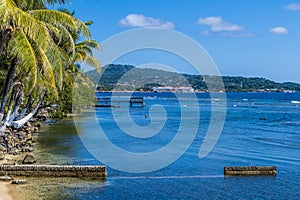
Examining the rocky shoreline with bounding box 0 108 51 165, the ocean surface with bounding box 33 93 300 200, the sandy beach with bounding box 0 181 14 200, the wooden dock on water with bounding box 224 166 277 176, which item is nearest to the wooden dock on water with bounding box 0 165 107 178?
the ocean surface with bounding box 33 93 300 200

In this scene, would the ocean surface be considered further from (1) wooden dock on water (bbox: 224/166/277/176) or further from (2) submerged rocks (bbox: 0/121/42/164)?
(2) submerged rocks (bbox: 0/121/42/164)

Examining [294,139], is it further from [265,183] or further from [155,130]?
[265,183]

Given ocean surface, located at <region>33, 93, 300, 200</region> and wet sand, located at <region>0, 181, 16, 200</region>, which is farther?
ocean surface, located at <region>33, 93, 300, 200</region>

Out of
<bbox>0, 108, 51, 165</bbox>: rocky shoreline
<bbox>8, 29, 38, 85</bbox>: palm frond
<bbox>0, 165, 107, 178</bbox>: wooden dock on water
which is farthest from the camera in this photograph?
<bbox>0, 108, 51, 165</bbox>: rocky shoreline

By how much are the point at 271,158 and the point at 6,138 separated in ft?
54.4

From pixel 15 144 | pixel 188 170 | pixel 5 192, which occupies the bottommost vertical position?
pixel 188 170

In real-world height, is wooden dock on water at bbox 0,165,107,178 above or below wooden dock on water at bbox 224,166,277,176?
above

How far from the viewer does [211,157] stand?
2709 centimetres

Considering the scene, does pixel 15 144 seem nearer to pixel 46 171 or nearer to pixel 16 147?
pixel 16 147

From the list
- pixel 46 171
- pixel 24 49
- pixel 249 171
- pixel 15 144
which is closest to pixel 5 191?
pixel 46 171

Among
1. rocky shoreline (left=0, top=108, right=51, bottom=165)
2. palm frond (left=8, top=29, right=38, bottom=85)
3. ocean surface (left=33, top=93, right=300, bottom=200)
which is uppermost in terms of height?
palm frond (left=8, top=29, right=38, bottom=85)

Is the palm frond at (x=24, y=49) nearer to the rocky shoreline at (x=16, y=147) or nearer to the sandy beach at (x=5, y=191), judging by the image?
the sandy beach at (x=5, y=191)

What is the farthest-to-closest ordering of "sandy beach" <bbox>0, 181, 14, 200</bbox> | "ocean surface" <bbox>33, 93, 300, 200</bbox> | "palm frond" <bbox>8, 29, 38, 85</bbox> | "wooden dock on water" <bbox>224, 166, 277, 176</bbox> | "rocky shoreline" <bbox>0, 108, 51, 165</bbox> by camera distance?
"rocky shoreline" <bbox>0, 108, 51, 165</bbox>, "wooden dock on water" <bbox>224, 166, 277, 176</bbox>, "ocean surface" <bbox>33, 93, 300, 200</bbox>, "sandy beach" <bbox>0, 181, 14, 200</bbox>, "palm frond" <bbox>8, 29, 38, 85</bbox>

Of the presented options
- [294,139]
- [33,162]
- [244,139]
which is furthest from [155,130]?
[33,162]
